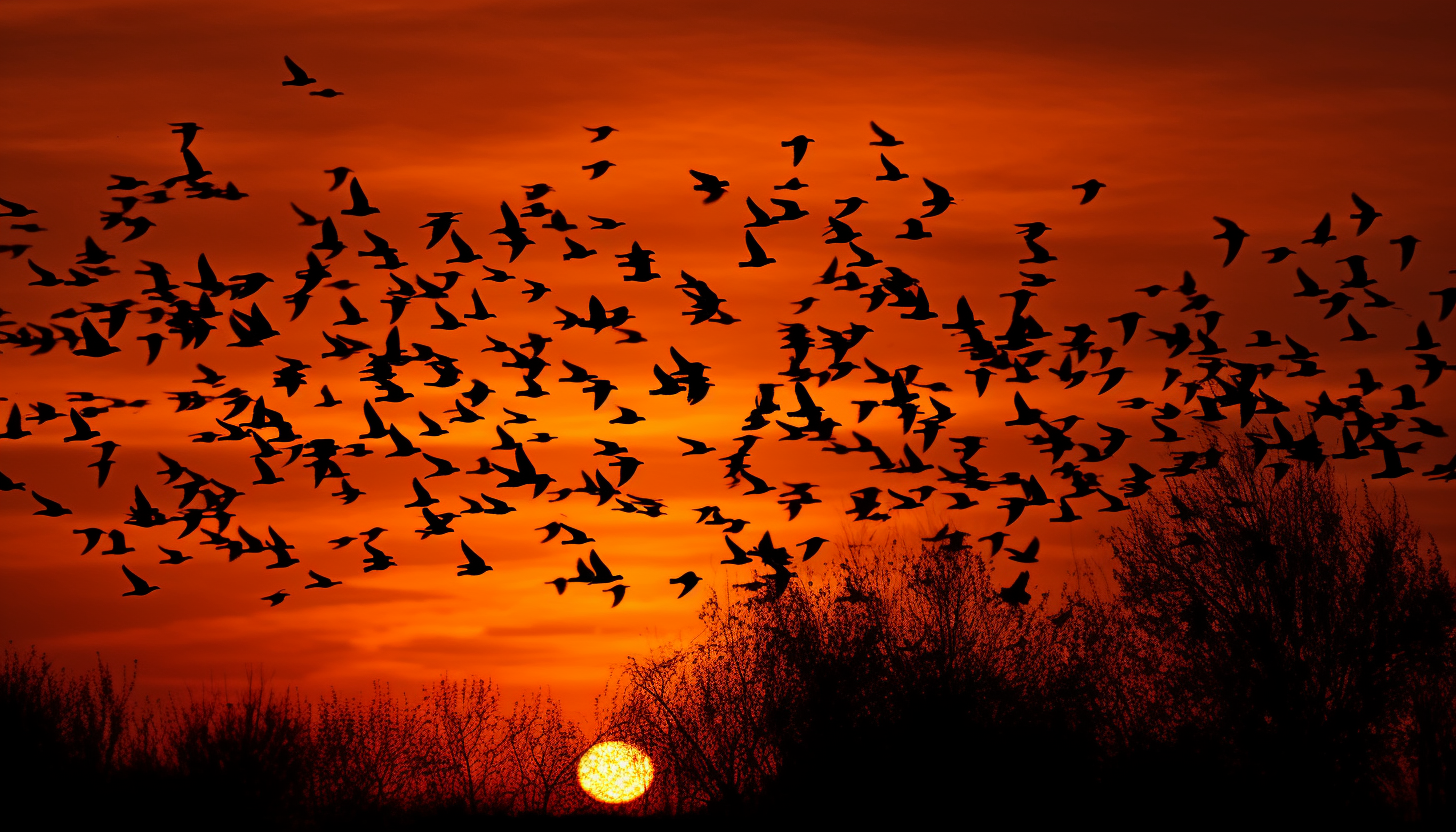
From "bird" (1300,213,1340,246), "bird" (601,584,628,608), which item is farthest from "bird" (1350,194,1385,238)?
"bird" (601,584,628,608)

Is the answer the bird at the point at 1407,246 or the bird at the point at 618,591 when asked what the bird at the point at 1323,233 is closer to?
the bird at the point at 1407,246

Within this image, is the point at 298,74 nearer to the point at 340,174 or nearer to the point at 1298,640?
the point at 340,174

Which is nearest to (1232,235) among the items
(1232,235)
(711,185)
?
(1232,235)

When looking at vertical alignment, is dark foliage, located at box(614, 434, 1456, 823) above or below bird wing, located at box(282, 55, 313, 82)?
below

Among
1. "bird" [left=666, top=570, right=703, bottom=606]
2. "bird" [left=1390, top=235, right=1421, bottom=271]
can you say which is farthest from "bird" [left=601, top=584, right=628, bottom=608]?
"bird" [left=1390, top=235, right=1421, bottom=271]

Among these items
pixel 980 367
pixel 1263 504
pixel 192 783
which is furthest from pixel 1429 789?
pixel 192 783

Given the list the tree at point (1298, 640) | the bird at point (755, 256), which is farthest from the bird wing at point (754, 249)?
the tree at point (1298, 640)

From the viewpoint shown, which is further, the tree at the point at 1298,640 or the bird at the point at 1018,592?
the tree at the point at 1298,640

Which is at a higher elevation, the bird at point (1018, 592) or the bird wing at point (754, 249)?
the bird wing at point (754, 249)

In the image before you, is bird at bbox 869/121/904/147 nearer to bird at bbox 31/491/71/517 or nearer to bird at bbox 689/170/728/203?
bird at bbox 689/170/728/203

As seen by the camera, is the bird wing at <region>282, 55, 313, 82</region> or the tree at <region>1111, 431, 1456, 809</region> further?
the tree at <region>1111, 431, 1456, 809</region>

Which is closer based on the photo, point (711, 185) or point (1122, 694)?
point (711, 185)

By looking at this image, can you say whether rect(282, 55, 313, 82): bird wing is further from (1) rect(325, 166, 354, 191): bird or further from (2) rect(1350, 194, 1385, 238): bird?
(2) rect(1350, 194, 1385, 238): bird

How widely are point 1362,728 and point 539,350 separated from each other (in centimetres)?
2191
